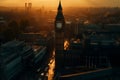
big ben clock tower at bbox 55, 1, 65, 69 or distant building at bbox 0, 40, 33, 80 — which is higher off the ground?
big ben clock tower at bbox 55, 1, 65, 69

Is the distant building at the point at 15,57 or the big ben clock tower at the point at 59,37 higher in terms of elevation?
the big ben clock tower at the point at 59,37

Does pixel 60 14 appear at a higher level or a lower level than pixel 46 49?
higher

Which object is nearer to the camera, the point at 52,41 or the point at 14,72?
the point at 14,72

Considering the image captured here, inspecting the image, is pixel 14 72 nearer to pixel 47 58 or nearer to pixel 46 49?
pixel 47 58

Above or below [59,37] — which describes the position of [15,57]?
below

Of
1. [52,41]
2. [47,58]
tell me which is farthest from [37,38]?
[47,58]

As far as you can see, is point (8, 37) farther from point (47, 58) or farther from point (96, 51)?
point (96, 51)

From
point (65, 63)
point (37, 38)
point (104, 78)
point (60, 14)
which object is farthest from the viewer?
point (37, 38)

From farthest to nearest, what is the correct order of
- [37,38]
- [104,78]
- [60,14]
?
[37,38]
[60,14]
[104,78]

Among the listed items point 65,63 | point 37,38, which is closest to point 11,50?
point 65,63

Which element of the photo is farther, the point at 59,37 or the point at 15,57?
the point at 15,57
